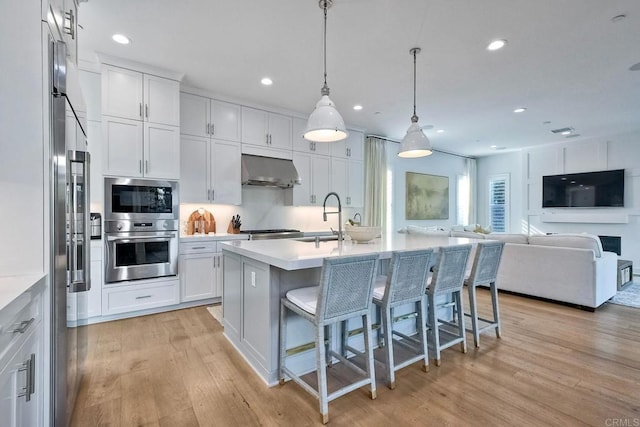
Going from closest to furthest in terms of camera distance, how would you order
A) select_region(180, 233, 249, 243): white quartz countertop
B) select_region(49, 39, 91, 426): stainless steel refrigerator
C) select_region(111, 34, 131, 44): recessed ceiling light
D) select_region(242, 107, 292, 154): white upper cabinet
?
select_region(49, 39, 91, 426): stainless steel refrigerator, select_region(111, 34, 131, 44): recessed ceiling light, select_region(180, 233, 249, 243): white quartz countertop, select_region(242, 107, 292, 154): white upper cabinet

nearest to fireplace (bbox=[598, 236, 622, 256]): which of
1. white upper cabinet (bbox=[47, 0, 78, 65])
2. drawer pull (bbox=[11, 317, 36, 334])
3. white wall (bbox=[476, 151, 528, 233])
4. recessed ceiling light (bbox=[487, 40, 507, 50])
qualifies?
white wall (bbox=[476, 151, 528, 233])

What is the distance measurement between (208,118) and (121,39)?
1345 millimetres

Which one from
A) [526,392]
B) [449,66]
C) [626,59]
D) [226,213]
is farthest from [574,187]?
[226,213]

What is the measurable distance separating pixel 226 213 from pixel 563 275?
4.64 m

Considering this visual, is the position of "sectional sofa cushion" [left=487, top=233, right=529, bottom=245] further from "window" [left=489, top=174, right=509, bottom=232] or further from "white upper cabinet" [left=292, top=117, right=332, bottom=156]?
"window" [left=489, top=174, right=509, bottom=232]

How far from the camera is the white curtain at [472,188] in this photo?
27.7ft

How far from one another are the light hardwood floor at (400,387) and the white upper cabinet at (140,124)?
1797 millimetres

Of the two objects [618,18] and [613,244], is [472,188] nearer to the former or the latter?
[613,244]

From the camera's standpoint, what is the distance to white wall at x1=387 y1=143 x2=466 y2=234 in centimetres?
694

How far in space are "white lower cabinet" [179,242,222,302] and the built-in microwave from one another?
0.48 meters

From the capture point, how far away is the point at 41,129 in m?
1.26

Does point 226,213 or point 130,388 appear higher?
point 226,213

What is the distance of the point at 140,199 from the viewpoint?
3.42 metres

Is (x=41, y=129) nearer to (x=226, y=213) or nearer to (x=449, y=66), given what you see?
(x=226, y=213)
